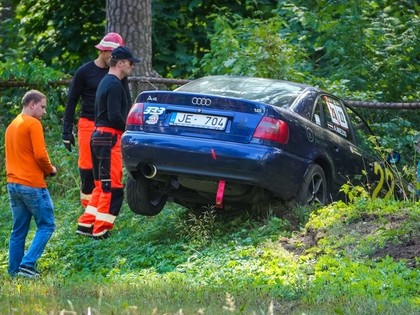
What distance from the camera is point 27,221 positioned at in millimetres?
11211

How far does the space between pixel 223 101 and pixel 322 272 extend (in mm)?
2395

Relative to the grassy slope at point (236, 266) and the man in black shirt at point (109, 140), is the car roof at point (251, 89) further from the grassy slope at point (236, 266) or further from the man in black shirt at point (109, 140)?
the grassy slope at point (236, 266)

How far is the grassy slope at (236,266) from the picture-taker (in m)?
8.48

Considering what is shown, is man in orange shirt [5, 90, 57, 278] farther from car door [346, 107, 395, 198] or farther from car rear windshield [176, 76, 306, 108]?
car door [346, 107, 395, 198]

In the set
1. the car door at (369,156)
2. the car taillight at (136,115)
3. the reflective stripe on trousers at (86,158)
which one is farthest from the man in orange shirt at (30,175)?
the car door at (369,156)

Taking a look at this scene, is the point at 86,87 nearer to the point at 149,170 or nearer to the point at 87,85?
the point at 87,85

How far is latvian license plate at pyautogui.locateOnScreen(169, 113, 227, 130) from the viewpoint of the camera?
37.8 ft

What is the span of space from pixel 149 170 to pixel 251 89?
141cm

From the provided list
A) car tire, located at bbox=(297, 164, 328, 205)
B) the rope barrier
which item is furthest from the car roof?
the rope barrier

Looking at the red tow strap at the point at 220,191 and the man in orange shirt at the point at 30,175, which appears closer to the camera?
the man in orange shirt at the point at 30,175

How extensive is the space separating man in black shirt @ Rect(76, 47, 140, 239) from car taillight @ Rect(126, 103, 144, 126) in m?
0.30

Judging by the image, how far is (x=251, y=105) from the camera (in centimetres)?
1151

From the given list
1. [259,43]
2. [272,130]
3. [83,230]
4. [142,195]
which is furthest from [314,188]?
[259,43]

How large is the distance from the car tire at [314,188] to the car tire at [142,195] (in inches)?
58.4
